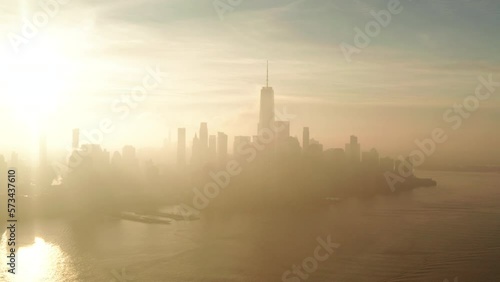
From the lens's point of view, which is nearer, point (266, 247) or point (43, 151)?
point (266, 247)

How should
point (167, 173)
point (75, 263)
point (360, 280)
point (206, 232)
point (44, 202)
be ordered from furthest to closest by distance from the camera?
1. point (167, 173)
2. point (44, 202)
3. point (206, 232)
4. point (75, 263)
5. point (360, 280)

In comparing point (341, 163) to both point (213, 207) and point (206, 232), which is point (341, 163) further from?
point (206, 232)

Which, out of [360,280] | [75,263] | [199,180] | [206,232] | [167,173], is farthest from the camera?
[167,173]

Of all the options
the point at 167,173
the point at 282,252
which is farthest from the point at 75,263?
the point at 167,173

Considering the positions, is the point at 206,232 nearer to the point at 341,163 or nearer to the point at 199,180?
the point at 199,180

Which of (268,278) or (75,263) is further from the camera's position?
(75,263)

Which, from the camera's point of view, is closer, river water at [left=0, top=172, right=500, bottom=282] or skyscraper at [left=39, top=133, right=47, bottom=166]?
river water at [left=0, top=172, right=500, bottom=282]

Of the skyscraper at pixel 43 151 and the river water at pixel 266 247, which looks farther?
the skyscraper at pixel 43 151
